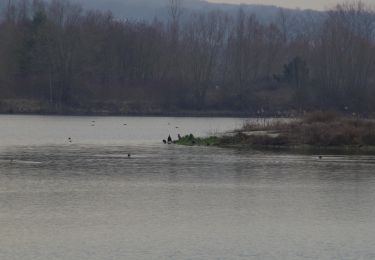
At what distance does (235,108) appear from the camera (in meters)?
127

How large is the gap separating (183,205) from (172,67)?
106m

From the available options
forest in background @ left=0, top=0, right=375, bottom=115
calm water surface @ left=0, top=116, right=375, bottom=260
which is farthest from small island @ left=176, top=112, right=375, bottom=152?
forest in background @ left=0, top=0, right=375, bottom=115

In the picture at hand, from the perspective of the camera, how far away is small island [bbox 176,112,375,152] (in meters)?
63.6

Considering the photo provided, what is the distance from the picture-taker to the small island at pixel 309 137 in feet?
209

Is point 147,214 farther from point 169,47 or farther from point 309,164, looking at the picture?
point 169,47

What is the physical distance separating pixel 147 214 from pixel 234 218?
→ 116 inches

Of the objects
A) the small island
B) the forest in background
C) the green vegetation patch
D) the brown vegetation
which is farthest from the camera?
the forest in background

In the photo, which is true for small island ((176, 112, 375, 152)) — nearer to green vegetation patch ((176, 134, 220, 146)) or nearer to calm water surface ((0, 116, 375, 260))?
green vegetation patch ((176, 134, 220, 146))

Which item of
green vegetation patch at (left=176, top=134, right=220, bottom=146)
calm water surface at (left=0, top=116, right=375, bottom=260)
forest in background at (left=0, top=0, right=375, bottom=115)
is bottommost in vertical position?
calm water surface at (left=0, top=116, right=375, bottom=260)

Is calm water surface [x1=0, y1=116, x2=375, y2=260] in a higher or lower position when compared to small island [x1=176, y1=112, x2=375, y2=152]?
lower

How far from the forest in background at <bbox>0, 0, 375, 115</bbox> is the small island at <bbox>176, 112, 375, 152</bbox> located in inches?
1886

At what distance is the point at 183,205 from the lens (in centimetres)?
3316

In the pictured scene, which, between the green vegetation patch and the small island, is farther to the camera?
the green vegetation patch

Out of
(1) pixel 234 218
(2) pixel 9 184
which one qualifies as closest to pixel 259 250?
(1) pixel 234 218
